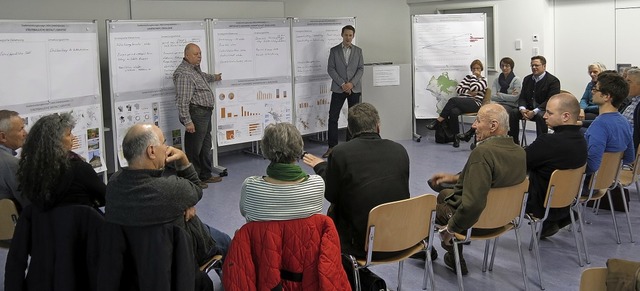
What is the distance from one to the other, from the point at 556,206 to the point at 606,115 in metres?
0.97

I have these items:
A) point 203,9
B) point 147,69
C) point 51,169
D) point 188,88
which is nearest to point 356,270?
point 51,169

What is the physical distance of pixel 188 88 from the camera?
7.27 metres

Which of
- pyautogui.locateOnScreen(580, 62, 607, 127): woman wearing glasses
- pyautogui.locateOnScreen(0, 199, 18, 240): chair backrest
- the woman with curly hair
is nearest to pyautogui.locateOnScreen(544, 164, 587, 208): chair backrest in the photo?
the woman with curly hair

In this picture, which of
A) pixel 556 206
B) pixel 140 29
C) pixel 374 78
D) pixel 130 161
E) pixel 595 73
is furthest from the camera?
pixel 374 78

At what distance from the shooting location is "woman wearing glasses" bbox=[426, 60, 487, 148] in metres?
9.45

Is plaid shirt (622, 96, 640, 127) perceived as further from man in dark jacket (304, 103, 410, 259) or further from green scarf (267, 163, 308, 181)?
green scarf (267, 163, 308, 181)

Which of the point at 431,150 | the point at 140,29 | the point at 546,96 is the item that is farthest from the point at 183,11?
the point at 546,96

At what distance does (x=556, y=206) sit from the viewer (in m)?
4.55

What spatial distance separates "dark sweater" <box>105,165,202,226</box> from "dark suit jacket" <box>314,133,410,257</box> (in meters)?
0.97

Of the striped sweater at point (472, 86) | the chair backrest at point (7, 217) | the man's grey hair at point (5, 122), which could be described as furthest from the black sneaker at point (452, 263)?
the striped sweater at point (472, 86)

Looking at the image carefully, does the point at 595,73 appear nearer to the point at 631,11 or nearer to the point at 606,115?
the point at 631,11

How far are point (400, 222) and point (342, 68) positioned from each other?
5.55 metres

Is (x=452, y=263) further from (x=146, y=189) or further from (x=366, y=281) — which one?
(x=146, y=189)

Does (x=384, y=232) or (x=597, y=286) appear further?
(x=384, y=232)
